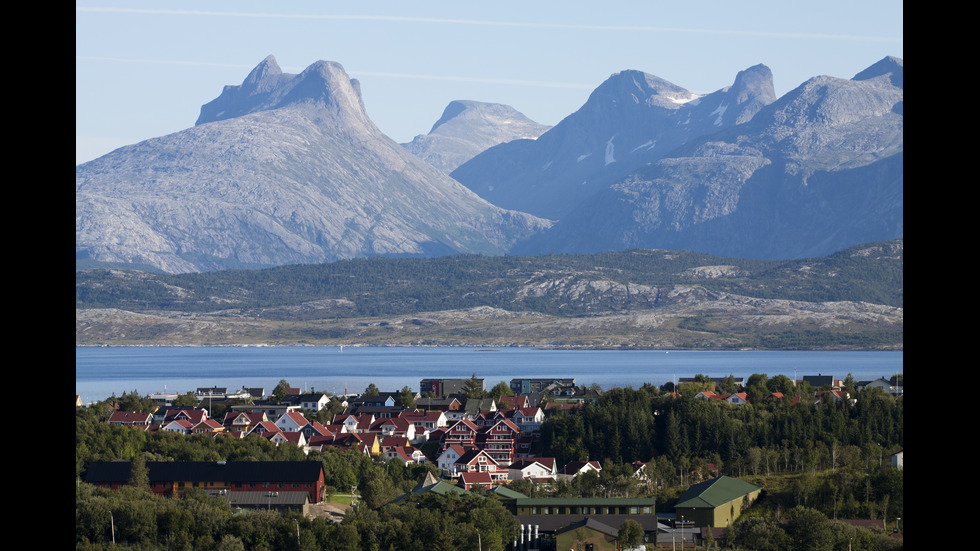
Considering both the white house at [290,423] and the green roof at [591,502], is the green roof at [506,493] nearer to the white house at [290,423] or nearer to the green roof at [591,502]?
the green roof at [591,502]

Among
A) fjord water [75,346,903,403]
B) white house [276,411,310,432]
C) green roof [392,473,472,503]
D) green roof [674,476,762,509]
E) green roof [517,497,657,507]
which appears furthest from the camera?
fjord water [75,346,903,403]

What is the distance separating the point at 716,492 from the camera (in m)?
48.5

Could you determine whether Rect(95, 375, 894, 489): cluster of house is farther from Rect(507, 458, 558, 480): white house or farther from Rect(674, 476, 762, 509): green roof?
Rect(674, 476, 762, 509): green roof

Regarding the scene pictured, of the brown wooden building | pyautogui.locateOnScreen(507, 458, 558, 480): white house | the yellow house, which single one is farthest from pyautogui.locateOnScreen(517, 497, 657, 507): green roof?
pyautogui.locateOnScreen(507, 458, 558, 480): white house

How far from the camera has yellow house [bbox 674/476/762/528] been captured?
150 ft

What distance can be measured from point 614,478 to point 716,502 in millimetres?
7948

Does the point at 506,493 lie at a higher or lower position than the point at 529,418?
lower

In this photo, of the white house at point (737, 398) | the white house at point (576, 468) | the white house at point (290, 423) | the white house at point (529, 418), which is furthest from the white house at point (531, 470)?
the white house at point (737, 398)

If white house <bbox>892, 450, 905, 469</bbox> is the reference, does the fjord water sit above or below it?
below

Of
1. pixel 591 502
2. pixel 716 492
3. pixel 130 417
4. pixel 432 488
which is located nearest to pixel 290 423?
pixel 130 417

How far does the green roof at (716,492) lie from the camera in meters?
46.7

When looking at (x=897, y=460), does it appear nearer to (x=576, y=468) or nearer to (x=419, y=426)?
(x=576, y=468)
